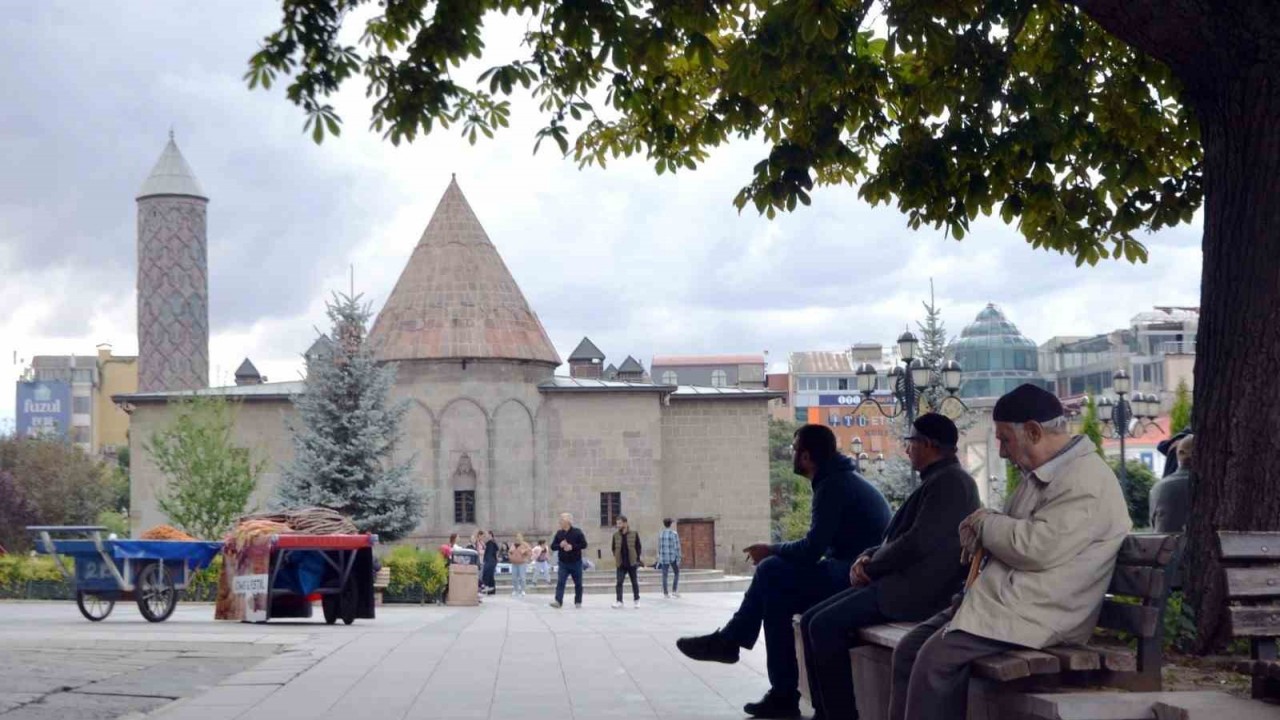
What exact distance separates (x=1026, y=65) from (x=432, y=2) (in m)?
4.21

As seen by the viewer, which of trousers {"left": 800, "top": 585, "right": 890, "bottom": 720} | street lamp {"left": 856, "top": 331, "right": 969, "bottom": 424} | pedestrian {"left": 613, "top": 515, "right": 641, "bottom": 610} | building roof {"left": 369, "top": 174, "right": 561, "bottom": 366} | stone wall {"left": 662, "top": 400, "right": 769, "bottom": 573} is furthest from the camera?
stone wall {"left": 662, "top": 400, "right": 769, "bottom": 573}

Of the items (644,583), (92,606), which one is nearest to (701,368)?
(644,583)

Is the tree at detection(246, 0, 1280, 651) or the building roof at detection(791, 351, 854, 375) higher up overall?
the building roof at detection(791, 351, 854, 375)

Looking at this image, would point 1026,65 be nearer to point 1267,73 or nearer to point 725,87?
point 725,87

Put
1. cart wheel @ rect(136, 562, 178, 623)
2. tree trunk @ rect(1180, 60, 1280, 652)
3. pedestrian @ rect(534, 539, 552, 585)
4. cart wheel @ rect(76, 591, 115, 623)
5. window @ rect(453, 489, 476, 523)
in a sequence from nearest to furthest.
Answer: tree trunk @ rect(1180, 60, 1280, 652) < cart wheel @ rect(136, 562, 178, 623) < cart wheel @ rect(76, 591, 115, 623) < pedestrian @ rect(534, 539, 552, 585) < window @ rect(453, 489, 476, 523)

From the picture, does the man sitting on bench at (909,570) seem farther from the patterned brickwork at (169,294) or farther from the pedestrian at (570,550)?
the patterned brickwork at (169,294)

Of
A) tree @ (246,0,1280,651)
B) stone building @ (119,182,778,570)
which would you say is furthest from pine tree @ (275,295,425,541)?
tree @ (246,0,1280,651)

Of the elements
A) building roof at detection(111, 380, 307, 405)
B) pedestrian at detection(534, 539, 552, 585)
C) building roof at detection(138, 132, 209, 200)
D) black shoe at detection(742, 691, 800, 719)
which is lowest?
pedestrian at detection(534, 539, 552, 585)

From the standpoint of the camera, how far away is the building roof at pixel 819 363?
16275cm

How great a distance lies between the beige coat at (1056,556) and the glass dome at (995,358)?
123965mm

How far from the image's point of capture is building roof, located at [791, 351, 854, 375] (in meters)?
163

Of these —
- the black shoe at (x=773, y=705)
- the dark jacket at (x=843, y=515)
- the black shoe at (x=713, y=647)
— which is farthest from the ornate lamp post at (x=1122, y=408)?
the dark jacket at (x=843, y=515)

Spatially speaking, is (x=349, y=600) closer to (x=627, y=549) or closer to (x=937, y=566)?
(x=627, y=549)

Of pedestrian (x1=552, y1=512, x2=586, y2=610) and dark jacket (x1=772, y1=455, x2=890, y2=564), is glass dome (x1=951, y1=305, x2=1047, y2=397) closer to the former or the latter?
pedestrian (x1=552, y1=512, x2=586, y2=610)
